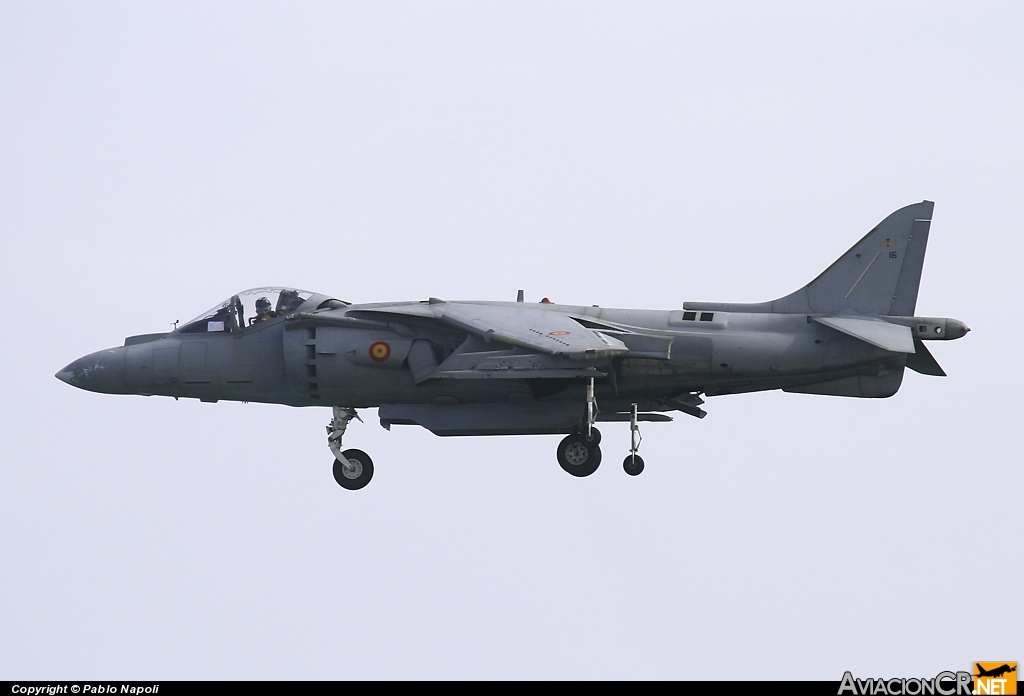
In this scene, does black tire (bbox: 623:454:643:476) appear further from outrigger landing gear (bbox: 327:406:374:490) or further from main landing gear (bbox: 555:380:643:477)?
outrigger landing gear (bbox: 327:406:374:490)

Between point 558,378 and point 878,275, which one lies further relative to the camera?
point 878,275

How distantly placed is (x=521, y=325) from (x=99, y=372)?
7.52m

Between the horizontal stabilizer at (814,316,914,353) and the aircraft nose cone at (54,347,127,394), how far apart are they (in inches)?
458

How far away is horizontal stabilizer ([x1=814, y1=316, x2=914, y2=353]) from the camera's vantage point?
2575 cm

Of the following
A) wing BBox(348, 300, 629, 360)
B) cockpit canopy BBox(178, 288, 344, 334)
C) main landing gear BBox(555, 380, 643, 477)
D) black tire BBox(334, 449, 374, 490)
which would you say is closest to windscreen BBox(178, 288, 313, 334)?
cockpit canopy BBox(178, 288, 344, 334)

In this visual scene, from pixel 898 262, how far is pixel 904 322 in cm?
105

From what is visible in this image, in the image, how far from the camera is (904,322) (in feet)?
87.7

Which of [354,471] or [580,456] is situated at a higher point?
[580,456]

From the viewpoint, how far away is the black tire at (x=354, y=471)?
28.0 meters

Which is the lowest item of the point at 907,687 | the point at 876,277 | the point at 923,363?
the point at 907,687

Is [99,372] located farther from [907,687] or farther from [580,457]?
[907,687]

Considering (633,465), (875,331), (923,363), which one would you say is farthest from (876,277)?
(633,465)

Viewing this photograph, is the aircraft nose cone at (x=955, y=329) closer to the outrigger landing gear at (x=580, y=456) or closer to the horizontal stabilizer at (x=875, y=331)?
the horizontal stabilizer at (x=875, y=331)

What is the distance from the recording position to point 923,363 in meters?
27.4
